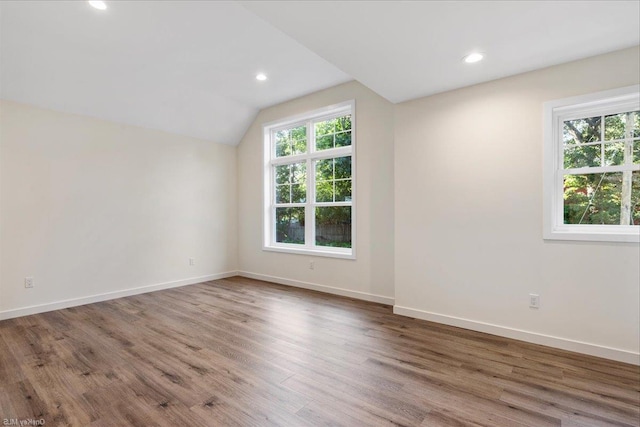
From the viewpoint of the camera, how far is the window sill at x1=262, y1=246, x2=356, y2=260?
4391 mm

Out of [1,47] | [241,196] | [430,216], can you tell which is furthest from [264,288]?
[1,47]

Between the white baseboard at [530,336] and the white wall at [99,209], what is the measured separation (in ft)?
12.0

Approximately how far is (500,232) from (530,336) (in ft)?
3.15

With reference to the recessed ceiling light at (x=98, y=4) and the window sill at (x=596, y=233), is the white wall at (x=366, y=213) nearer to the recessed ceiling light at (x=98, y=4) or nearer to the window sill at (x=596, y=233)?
the window sill at (x=596, y=233)

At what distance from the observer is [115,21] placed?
288cm

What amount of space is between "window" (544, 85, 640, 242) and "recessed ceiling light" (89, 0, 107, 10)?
3.92m

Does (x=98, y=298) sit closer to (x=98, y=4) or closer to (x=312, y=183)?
(x=312, y=183)

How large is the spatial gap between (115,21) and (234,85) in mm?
1679

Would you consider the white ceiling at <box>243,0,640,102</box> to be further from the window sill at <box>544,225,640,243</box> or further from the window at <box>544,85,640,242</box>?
the window sill at <box>544,225,640,243</box>

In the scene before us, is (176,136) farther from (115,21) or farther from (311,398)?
(311,398)

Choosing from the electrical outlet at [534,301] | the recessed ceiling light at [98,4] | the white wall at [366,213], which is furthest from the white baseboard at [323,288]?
the recessed ceiling light at [98,4]

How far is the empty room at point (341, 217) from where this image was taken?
6.55 ft

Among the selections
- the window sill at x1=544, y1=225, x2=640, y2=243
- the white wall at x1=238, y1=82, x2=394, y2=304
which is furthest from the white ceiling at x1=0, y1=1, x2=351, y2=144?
the window sill at x1=544, y1=225, x2=640, y2=243

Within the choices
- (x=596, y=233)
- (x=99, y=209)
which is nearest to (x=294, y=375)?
(x=596, y=233)
